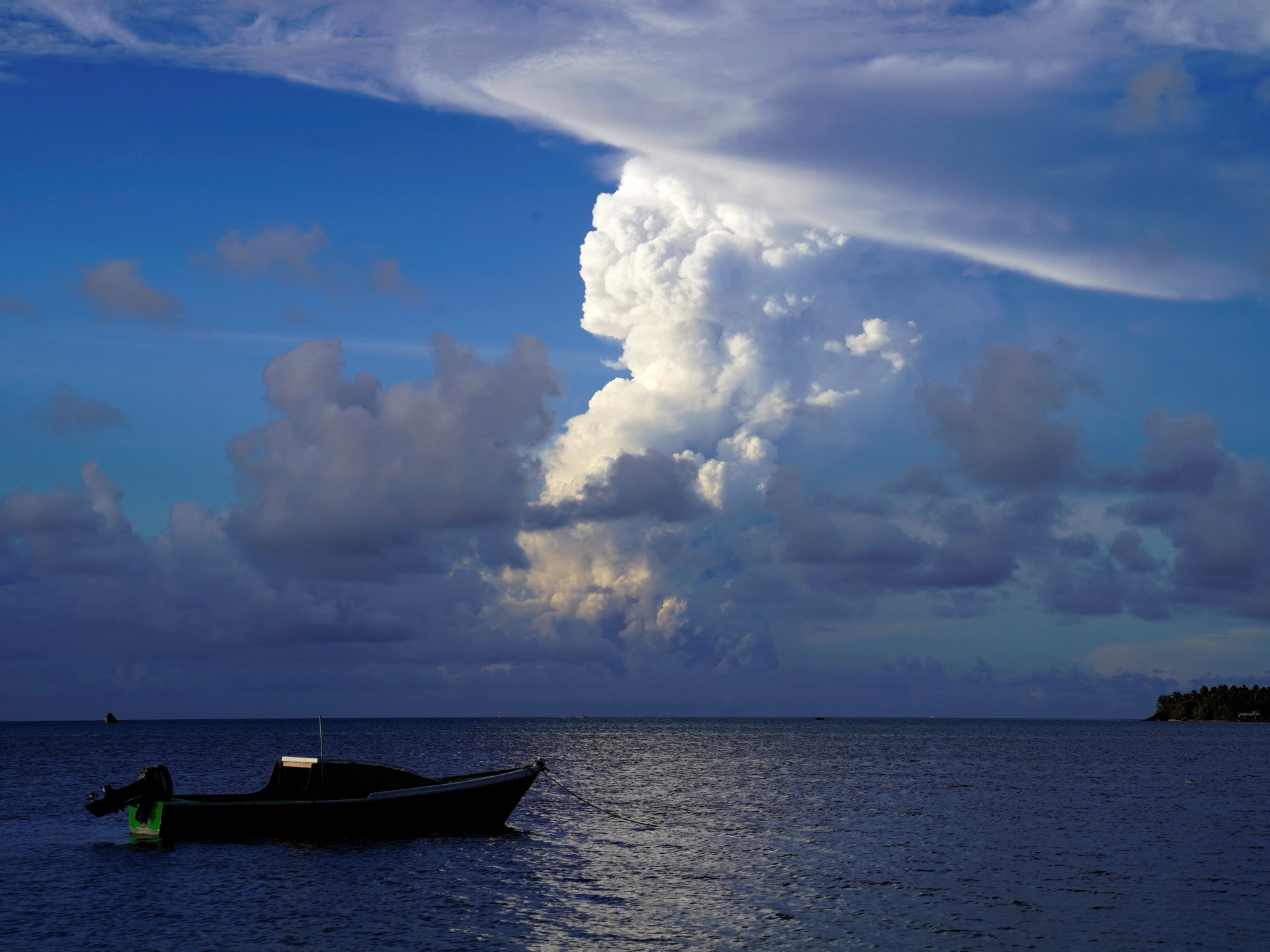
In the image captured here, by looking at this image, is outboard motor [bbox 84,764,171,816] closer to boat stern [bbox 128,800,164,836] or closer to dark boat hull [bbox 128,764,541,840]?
boat stern [bbox 128,800,164,836]

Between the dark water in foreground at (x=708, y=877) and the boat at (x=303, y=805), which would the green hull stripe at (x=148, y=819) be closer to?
the boat at (x=303, y=805)

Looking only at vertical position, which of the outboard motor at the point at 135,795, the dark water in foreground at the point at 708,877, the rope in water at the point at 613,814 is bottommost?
the rope in water at the point at 613,814

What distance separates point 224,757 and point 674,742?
A: 83619 mm

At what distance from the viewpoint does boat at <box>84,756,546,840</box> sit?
50.9 m

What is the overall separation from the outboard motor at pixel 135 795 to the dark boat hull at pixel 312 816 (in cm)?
48

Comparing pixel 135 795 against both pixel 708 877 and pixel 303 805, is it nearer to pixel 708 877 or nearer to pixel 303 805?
pixel 303 805

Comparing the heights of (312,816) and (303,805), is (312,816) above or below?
below

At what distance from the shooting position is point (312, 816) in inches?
2005

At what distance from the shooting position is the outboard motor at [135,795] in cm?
5091

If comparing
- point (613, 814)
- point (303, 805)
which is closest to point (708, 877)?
point (303, 805)

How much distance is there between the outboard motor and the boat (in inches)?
1.3

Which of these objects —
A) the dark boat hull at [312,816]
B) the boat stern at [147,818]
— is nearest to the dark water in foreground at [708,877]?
the boat stern at [147,818]

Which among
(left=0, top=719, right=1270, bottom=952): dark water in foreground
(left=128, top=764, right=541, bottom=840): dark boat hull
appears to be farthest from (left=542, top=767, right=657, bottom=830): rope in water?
(left=128, top=764, right=541, bottom=840): dark boat hull

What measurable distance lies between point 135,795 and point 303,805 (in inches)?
328
